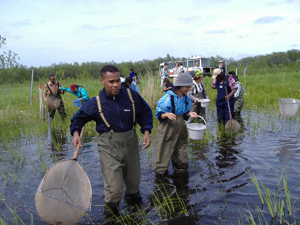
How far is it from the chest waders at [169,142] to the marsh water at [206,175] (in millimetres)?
326

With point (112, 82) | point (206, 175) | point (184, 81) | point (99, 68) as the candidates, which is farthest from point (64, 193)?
point (99, 68)

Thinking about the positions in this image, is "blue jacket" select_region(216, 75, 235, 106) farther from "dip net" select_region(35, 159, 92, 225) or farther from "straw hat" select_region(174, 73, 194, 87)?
"dip net" select_region(35, 159, 92, 225)

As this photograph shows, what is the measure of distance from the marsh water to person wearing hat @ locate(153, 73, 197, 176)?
0.40 m

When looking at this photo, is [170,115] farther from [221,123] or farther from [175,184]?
[221,123]

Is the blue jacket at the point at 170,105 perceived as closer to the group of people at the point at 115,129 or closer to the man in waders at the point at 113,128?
the group of people at the point at 115,129

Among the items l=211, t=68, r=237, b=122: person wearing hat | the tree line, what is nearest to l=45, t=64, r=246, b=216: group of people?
l=211, t=68, r=237, b=122: person wearing hat

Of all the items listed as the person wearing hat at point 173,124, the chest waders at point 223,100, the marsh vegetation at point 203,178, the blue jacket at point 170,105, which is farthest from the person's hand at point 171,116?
the chest waders at point 223,100

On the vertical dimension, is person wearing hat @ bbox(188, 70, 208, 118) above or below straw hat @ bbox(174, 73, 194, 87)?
below

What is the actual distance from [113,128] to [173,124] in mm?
1403

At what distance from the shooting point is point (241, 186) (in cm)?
420

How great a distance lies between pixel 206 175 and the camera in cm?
476

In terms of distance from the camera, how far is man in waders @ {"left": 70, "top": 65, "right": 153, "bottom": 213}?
10.7 ft

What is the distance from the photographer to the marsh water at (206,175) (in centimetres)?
359

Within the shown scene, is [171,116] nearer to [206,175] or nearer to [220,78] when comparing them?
[206,175]
